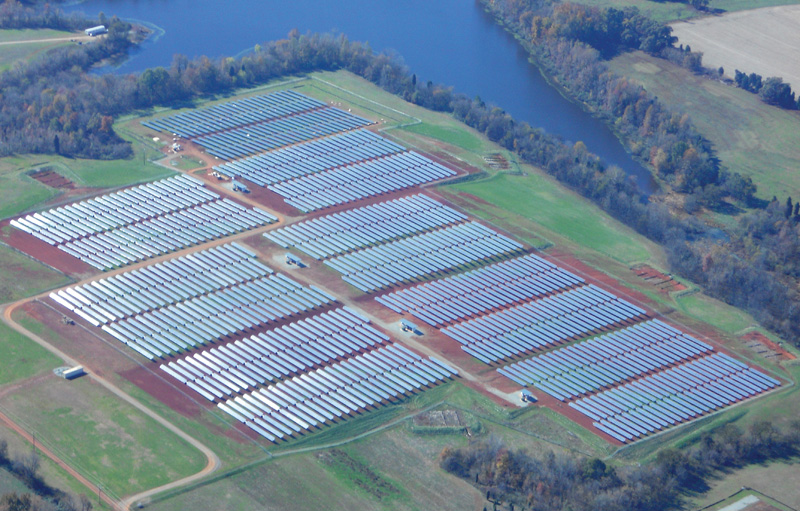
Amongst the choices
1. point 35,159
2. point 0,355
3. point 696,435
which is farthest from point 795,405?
point 35,159

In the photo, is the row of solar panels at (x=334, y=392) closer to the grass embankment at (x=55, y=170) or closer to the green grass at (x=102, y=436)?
the green grass at (x=102, y=436)

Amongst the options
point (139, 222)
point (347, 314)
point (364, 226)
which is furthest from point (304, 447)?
point (139, 222)

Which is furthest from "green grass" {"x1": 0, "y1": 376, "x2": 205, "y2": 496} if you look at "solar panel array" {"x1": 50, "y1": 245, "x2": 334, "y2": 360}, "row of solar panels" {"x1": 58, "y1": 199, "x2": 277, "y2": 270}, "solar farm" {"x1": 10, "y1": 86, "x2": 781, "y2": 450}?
"row of solar panels" {"x1": 58, "y1": 199, "x2": 277, "y2": 270}

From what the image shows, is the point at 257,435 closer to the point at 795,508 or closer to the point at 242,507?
the point at 242,507

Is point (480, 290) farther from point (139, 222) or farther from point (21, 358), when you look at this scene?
point (21, 358)

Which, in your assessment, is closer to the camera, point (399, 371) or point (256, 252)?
point (399, 371)
